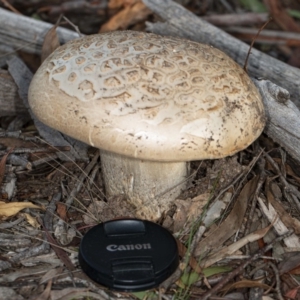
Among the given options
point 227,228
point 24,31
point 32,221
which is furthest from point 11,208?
point 24,31

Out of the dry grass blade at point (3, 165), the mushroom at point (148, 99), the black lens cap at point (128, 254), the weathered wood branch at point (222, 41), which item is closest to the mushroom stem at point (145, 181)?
the mushroom at point (148, 99)

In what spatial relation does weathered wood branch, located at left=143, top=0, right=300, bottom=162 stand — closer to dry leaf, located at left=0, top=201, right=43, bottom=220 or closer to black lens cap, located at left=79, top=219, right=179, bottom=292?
black lens cap, located at left=79, top=219, right=179, bottom=292

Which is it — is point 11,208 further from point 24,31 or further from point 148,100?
point 24,31

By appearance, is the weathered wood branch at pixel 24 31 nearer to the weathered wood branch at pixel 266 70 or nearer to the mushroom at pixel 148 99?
the weathered wood branch at pixel 266 70

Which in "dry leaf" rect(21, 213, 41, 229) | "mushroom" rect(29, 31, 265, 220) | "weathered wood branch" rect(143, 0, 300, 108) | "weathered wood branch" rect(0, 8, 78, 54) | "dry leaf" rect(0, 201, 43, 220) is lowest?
"dry leaf" rect(21, 213, 41, 229)

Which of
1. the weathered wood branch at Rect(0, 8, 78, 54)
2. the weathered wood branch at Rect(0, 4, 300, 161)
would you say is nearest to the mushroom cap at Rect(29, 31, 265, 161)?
the weathered wood branch at Rect(0, 4, 300, 161)
